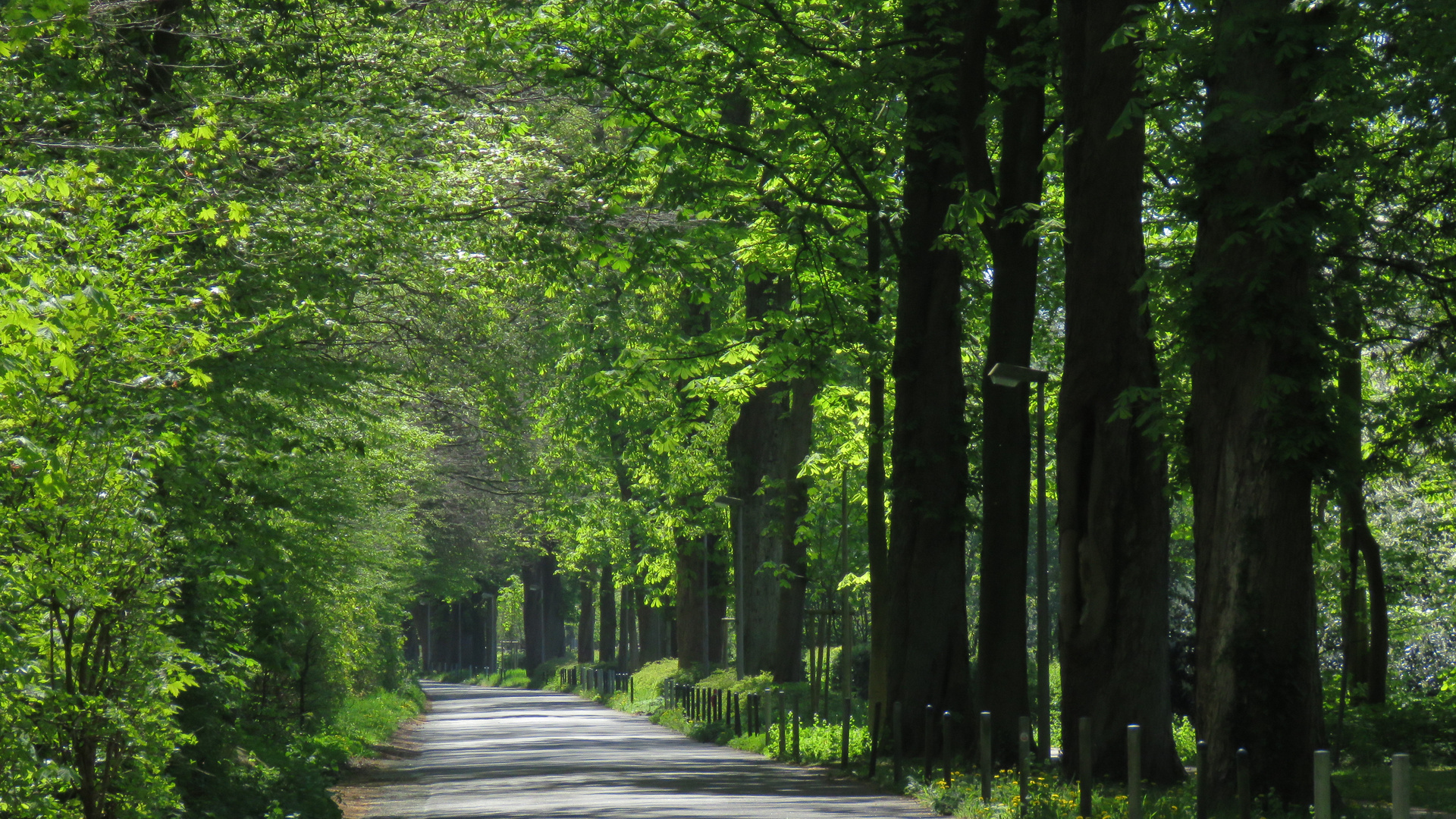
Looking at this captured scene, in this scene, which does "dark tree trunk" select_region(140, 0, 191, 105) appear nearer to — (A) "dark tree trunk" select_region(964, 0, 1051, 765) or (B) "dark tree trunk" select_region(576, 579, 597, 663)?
(A) "dark tree trunk" select_region(964, 0, 1051, 765)

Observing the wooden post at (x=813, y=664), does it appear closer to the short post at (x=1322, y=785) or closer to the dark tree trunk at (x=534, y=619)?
the short post at (x=1322, y=785)

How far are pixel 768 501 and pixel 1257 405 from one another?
2120cm

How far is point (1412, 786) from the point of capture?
1831 cm

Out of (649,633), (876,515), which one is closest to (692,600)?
(649,633)

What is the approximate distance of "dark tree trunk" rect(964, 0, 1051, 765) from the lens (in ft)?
57.3

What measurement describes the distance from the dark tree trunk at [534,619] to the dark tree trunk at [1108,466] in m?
68.2

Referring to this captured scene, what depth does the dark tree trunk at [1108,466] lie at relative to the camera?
14906 mm

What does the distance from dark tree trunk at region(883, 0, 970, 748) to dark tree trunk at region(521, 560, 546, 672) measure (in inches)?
2498

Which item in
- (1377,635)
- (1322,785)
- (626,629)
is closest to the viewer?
(1322,785)

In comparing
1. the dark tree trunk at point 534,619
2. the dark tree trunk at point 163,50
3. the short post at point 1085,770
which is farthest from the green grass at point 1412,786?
the dark tree trunk at point 534,619

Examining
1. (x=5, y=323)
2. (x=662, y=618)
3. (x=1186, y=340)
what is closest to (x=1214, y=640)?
(x=1186, y=340)

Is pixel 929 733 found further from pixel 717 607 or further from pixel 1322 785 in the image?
pixel 717 607

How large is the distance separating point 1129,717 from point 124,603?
9.54 m

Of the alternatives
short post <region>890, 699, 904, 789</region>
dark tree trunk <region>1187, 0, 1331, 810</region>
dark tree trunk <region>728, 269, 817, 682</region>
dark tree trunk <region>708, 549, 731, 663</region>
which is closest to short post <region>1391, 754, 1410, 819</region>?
dark tree trunk <region>1187, 0, 1331, 810</region>
